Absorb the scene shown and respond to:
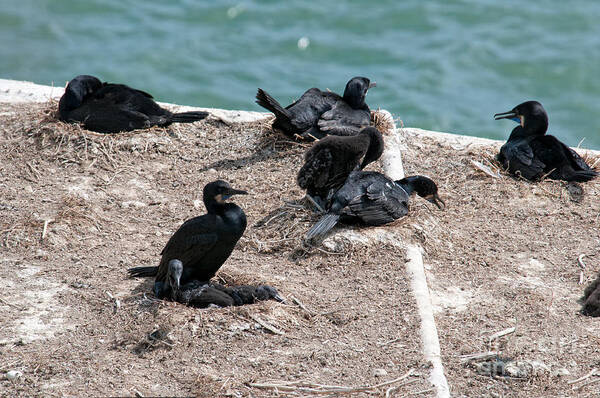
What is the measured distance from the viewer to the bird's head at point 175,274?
17.8 ft

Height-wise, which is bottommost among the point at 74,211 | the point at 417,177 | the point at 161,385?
the point at 161,385

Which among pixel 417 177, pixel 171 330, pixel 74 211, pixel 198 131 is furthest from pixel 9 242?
pixel 417 177

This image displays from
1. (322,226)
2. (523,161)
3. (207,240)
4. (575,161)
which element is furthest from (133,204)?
(575,161)

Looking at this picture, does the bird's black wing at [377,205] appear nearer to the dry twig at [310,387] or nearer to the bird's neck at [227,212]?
the bird's neck at [227,212]

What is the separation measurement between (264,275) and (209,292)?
772 millimetres

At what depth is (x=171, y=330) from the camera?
5.16m

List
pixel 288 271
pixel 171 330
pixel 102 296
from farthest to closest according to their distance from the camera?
pixel 288 271, pixel 102 296, pixel 171 330

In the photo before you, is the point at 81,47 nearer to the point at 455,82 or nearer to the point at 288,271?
the point at 455,82

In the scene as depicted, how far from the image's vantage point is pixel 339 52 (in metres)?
18.1

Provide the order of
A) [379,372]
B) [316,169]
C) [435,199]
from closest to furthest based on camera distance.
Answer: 1. [379,372]
2. [316,169]
3. [435,199]

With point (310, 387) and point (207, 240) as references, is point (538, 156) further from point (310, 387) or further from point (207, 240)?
point (310, 387)

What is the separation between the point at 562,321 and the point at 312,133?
374 cm

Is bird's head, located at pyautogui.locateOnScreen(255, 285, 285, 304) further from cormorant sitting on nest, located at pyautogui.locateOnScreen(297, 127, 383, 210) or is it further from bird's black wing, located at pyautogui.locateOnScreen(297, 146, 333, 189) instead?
bird's black wing, located at pyautogui.locateOnScreen(297, 146, 333, 189)

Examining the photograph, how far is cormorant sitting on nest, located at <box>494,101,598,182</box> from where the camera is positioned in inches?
322
